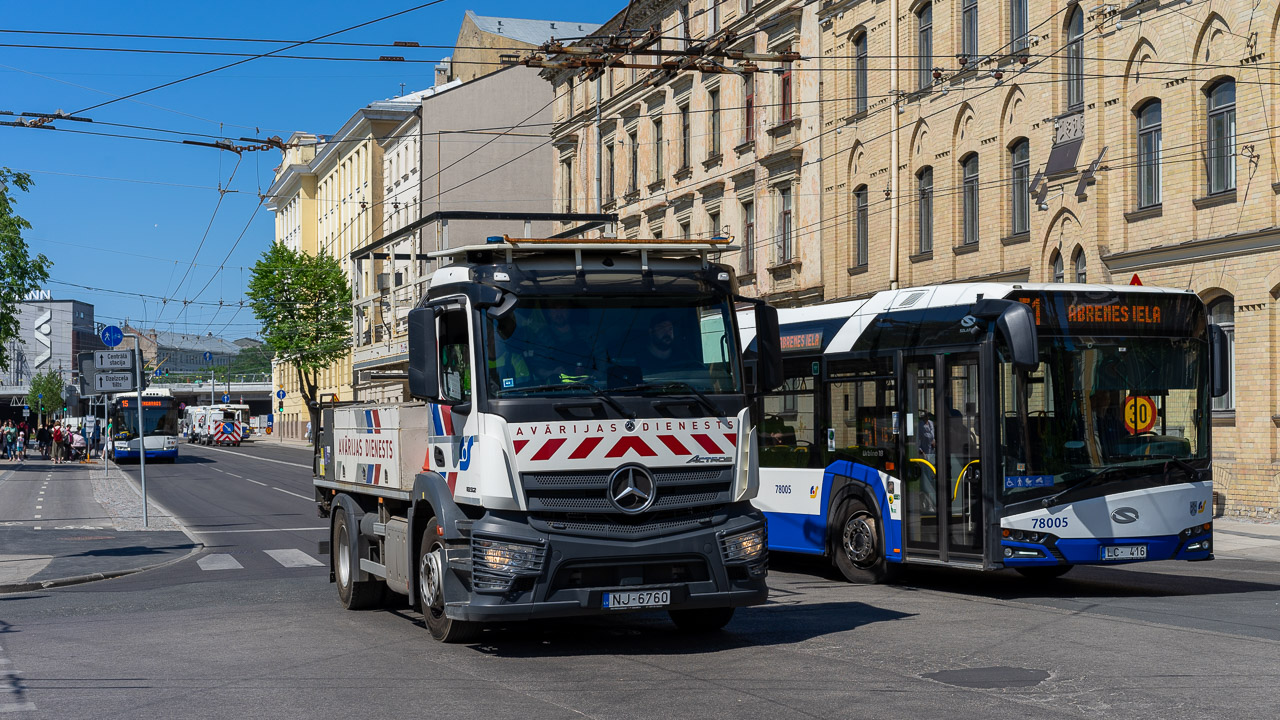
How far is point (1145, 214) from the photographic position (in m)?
25.8

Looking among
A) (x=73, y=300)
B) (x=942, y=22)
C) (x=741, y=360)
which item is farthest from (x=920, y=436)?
(x=73, y=300)

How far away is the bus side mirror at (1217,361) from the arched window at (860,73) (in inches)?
851

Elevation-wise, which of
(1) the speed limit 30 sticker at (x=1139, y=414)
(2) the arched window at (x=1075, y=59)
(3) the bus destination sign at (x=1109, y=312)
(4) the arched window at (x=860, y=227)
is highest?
(2) the arched window at (x=1075, y=59)

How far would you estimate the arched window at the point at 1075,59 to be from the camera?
2733 cm

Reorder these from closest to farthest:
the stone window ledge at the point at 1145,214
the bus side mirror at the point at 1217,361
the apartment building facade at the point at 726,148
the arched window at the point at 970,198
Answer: the bus side mirror at the point at 1217,361 < the stone window ledge at the point at 1145,214 < the arched window at the point at 970,198 < the apartment building facade at the point at 726,148

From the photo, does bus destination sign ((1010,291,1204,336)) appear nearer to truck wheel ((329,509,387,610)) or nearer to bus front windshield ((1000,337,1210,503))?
bus front windshield ((1000,337,1210,503))

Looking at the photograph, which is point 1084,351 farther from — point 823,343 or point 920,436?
point 823,343

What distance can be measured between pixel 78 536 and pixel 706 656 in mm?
16430

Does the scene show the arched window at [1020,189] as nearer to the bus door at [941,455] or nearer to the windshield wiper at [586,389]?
the bus door at [941,455]

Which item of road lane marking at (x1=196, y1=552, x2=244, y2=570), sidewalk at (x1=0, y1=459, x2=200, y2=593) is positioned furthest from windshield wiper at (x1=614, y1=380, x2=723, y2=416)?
road lane marking at (x1=196, y1=552, x2=244, y2=570)

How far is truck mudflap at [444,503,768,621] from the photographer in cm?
976

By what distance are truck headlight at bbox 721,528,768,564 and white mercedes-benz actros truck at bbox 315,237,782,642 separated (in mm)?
12

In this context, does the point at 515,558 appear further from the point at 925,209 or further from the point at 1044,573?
the point at 925,209

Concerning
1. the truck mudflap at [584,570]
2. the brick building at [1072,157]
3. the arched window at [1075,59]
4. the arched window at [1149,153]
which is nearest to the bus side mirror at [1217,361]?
the truck mudflap at [584,570]
